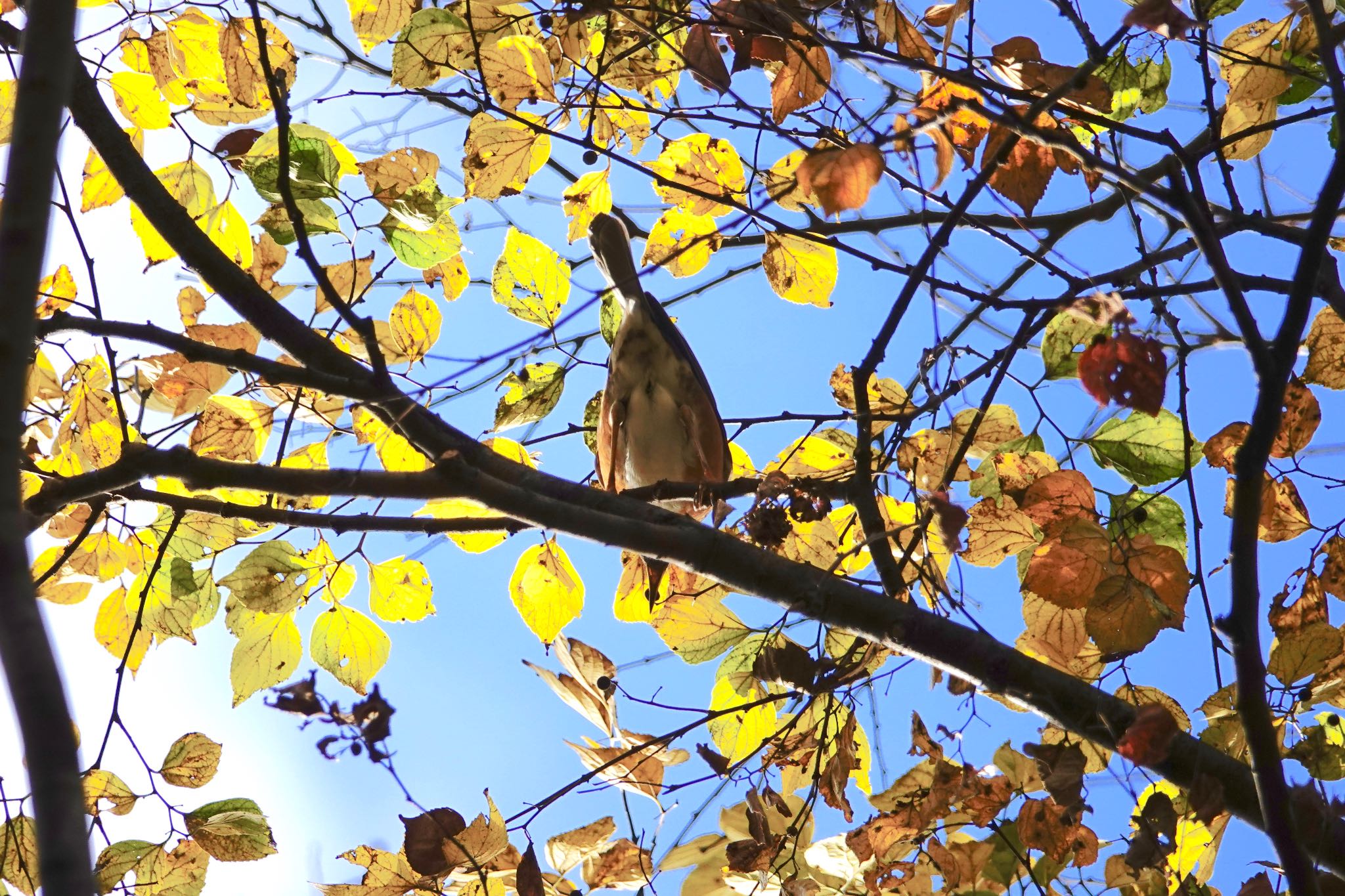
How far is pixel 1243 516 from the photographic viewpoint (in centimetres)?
148

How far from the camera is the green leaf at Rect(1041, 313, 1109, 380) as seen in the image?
93.4 inches

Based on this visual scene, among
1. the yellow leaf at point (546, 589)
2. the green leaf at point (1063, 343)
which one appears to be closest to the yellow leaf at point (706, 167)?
the green leaf at point (1063, 343)

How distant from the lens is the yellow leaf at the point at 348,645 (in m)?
2.75

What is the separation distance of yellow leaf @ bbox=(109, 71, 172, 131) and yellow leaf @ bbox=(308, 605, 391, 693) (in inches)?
56.6

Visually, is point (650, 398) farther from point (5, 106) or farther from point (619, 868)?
point (5, 106)

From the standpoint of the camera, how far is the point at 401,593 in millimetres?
2898

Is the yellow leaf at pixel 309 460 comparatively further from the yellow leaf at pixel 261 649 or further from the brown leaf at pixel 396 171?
the brown leaf at pixel 396 171

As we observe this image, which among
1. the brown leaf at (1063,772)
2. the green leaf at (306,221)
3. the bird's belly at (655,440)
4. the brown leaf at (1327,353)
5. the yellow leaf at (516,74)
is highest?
the bird's belly at (655,440)

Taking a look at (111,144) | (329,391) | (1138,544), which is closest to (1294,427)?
(1138,544)

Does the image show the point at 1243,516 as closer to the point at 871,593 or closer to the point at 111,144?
the point at 871,593

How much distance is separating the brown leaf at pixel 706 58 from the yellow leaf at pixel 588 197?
63 cm

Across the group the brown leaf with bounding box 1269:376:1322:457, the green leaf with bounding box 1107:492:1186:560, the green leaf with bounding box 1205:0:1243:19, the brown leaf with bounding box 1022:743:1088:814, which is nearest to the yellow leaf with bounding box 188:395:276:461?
the brown leaf with bounding box 1022:743:1088:814

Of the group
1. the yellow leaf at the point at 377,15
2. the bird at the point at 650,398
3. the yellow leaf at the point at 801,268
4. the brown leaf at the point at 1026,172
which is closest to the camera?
the brown leaf at the point at 1026,172

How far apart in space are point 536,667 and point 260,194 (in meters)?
1.30
